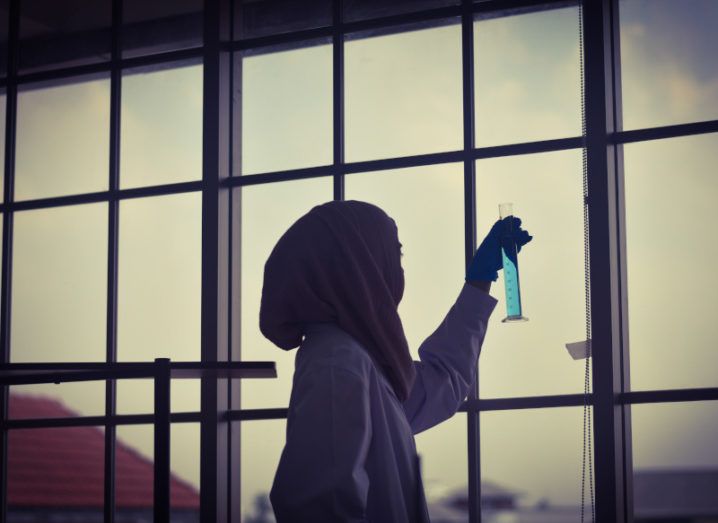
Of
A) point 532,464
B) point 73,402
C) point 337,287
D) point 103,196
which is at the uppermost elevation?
point 103,196

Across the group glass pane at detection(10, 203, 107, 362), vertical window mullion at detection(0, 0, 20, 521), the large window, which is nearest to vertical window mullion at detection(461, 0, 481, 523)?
the large window

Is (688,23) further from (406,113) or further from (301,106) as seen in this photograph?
(301,106)

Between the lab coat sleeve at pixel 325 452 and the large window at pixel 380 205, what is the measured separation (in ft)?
4.66

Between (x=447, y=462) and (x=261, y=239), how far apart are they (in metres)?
1.12

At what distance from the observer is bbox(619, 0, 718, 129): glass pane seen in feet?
10.1

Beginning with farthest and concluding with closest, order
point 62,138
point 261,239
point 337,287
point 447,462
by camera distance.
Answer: point 62,138
point 261,239
point 447,462
point 337,287

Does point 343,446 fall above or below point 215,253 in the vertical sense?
below

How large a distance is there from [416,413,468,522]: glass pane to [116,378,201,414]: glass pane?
3.08ft

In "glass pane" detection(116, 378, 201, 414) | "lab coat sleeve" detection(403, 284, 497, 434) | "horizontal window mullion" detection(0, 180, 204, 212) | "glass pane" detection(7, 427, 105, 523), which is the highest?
"horizontal window mullion" detection(0, 180, 204, 212)

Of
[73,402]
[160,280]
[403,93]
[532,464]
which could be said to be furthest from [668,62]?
[73,402]

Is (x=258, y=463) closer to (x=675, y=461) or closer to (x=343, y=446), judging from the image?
(x=675, y=461)

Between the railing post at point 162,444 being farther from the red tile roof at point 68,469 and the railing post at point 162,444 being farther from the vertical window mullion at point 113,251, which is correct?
the vertical window mullion at point 113,251

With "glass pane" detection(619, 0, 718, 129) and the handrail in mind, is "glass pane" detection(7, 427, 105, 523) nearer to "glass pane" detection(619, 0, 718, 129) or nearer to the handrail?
the handrail

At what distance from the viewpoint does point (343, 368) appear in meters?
1.84
